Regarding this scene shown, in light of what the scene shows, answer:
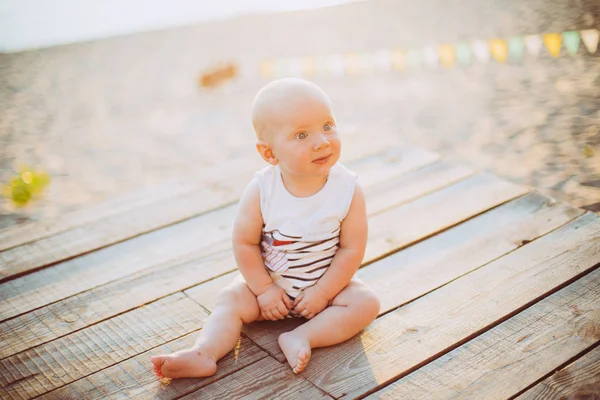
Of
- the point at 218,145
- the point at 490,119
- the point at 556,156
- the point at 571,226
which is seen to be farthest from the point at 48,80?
the point at 571,226

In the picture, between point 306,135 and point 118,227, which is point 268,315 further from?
point 118,227

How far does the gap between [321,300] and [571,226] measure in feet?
4.58

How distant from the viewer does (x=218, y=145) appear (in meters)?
5.65

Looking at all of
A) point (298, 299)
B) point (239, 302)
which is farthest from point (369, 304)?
point (239, 302)

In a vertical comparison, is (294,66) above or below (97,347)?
above

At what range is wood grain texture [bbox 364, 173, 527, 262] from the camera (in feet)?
9.46

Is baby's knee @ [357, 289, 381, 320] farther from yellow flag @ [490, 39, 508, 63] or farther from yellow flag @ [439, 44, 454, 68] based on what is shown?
yellow flag @ [439, 44, 454, 68]

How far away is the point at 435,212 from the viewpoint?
3102 mm

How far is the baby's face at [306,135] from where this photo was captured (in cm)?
204

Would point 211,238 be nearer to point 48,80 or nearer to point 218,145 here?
point 218,145

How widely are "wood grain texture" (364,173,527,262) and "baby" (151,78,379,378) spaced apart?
1.73 ft

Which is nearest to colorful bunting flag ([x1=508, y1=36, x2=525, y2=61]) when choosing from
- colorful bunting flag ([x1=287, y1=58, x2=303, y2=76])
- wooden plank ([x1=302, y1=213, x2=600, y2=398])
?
colorful bunting flag ([x1=287, y1=58, x2=303, y2=76])

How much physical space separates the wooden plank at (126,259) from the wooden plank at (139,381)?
0.54 metres

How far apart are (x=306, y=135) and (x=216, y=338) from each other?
0.80m
